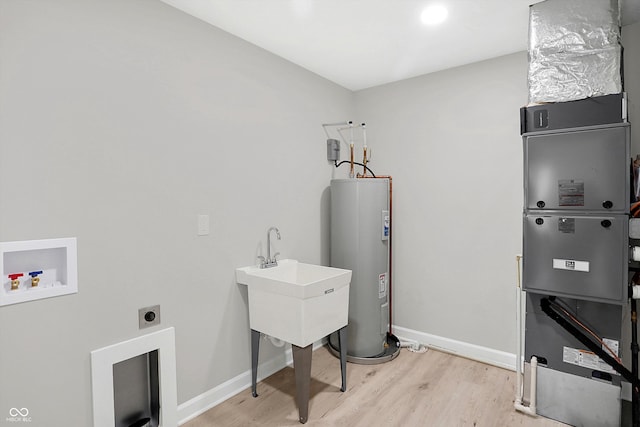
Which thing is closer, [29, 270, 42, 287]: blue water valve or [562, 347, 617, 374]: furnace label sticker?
[29, 270, 42, 287]: blue water valve

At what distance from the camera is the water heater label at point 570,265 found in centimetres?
190

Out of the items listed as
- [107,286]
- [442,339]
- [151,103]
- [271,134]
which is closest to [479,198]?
[442,339]

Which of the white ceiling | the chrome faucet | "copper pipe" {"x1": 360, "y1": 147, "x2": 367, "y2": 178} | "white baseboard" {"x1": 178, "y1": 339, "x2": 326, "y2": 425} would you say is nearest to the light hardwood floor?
"white baseboard" {"x1": 178, "y1": 339, "x2": 326, "y2": 425}

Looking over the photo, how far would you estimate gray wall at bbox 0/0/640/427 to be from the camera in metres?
1.55

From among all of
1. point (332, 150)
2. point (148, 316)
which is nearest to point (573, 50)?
point (332, 150)

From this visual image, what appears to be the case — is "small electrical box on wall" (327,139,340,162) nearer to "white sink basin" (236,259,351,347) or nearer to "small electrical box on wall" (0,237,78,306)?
"white sink basin" (236,259,351,347)

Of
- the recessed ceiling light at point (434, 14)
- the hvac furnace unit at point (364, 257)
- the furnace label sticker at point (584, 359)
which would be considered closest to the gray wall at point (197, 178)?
the hvac furnace unit at point (364, 257)

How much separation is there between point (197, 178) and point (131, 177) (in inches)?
15.6

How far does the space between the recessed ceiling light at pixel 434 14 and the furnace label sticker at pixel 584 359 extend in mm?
2177

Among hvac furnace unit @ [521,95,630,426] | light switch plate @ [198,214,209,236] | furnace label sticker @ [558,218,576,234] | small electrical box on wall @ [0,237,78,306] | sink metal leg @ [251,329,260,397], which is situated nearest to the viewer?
small electrical box on wall @ [0,237,78,306]

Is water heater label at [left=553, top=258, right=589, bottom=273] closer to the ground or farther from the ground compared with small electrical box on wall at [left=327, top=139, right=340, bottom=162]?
Answer: closer to the ground

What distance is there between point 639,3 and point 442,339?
273 cm

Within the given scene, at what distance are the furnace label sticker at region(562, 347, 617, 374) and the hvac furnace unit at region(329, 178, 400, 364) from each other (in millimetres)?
1277

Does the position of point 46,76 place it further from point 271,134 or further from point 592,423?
point 592,423
